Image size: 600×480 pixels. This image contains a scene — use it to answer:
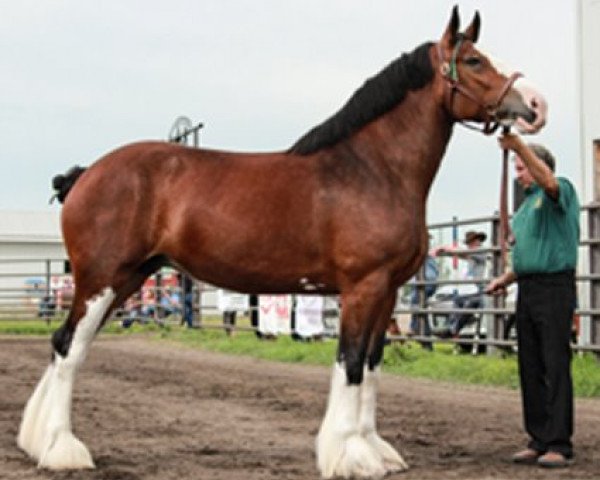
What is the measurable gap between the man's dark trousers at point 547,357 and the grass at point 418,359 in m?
3.59

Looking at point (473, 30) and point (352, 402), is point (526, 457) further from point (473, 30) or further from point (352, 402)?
point (473, 30)

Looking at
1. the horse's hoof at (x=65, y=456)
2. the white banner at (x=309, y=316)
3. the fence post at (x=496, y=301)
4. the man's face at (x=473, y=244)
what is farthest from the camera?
the white banner at (x=309, y=316)

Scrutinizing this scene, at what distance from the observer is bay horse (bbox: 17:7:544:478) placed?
19.3 ft

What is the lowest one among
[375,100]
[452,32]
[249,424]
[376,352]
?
[249,424]

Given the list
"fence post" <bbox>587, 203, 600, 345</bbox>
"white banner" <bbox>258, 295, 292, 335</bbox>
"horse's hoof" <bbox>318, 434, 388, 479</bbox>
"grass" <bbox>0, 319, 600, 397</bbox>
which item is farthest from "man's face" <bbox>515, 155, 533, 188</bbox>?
"white banner" <bbox>258, 295, 292, 335</bbox>

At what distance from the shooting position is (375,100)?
6.28 meters

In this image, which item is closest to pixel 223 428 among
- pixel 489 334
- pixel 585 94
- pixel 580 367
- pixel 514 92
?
pixel 514 92

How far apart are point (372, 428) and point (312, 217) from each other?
125cm

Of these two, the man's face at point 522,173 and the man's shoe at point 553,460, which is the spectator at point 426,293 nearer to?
the man's face at point 522,173

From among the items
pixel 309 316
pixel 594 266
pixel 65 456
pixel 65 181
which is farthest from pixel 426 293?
pixel 65 456

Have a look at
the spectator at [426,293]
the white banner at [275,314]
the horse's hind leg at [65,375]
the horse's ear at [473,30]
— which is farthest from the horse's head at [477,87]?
the white banner at [275,314]

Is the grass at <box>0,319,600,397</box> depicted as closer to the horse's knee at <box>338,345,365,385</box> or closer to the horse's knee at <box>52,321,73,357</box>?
the horse's knee at <box>338,345,365,385</box>

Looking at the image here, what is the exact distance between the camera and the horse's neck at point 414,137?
6.17 meters

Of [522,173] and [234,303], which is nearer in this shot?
[522,173]
